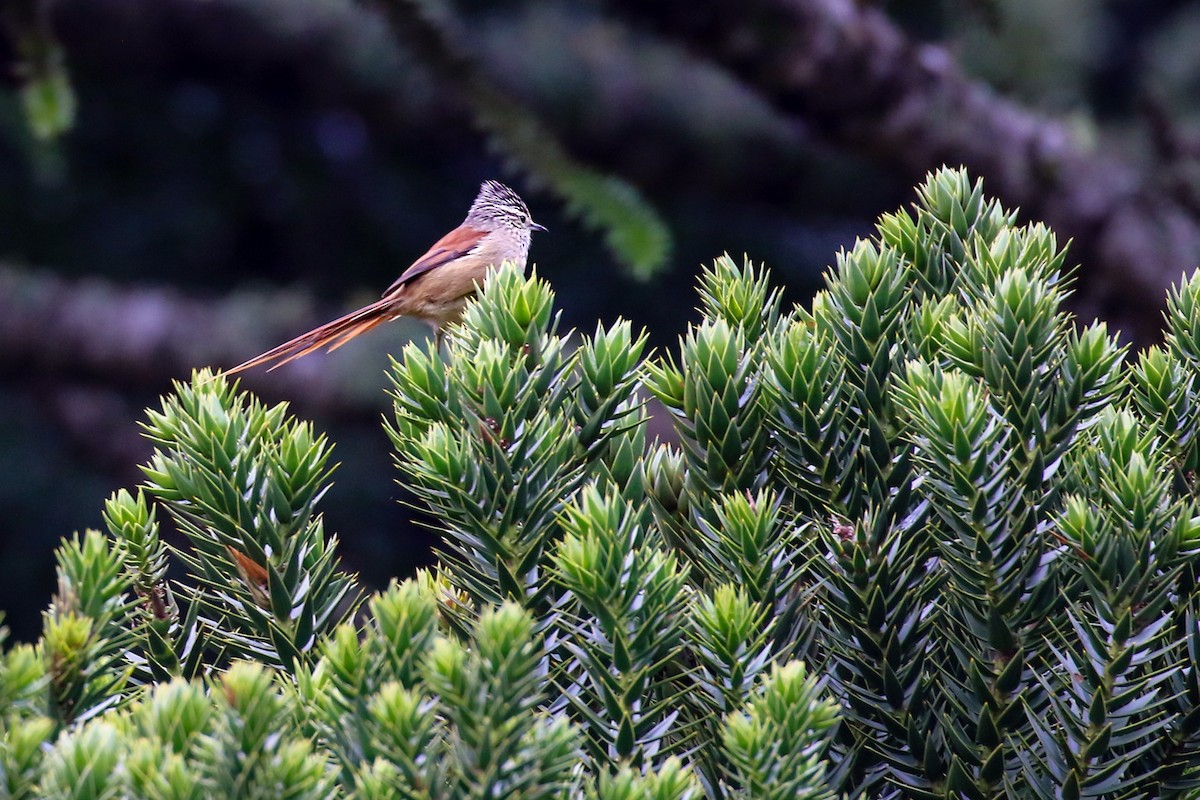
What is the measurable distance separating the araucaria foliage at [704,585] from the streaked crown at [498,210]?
277cm

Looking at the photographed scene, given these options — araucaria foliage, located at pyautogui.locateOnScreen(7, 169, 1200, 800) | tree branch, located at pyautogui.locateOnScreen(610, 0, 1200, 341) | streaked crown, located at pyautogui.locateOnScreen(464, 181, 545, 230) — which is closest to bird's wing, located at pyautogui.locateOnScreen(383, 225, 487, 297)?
streaked crown, located at pyautogui.locateOnScreen(464, 181, 545, 230)

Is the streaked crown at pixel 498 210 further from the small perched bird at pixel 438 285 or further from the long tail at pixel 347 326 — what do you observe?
the long tail at pixel 347 326

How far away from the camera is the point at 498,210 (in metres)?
4.57

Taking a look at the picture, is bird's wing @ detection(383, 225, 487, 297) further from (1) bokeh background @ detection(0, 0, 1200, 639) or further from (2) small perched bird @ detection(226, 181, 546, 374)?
(1) bokeh background @ detection(0, 0, 1200, 639)

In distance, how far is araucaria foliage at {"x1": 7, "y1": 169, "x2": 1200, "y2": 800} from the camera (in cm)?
126

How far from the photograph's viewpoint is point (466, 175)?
8352 millimetres

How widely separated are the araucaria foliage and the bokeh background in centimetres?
382

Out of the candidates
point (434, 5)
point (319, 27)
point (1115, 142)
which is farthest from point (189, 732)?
point (1115, 142)

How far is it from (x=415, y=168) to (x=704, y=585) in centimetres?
709

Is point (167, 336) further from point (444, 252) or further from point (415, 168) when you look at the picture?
point (444, 252)

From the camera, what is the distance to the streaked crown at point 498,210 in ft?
14.9

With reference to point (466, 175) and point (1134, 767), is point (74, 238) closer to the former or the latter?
point (466, 175)

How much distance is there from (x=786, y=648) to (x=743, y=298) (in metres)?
0.59

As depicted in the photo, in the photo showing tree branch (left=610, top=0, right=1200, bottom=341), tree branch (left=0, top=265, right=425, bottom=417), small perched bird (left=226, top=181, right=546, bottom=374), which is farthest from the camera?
tree branch (left=0, top=265, right=425, bottom=417)
